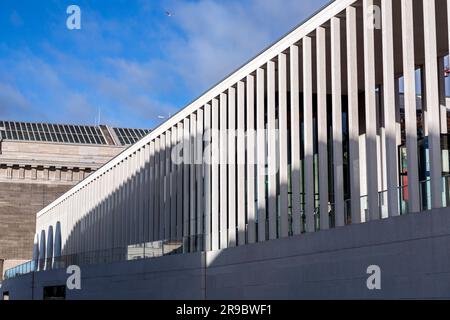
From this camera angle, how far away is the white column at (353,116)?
26500mm

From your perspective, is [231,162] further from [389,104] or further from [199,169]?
[389,104]

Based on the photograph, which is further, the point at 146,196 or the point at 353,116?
the point at 146,196

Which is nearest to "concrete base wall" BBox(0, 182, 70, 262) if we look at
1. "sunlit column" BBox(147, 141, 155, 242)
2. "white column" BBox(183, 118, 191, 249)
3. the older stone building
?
the older stone building

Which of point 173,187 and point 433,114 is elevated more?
point 173,187

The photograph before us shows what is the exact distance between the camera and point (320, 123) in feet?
95.5

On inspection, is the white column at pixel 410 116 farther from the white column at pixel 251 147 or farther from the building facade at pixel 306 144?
the white column at pixel 251 147

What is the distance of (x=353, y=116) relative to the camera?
27.0 m

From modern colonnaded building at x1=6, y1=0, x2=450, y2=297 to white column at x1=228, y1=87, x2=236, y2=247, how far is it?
2.3 inches

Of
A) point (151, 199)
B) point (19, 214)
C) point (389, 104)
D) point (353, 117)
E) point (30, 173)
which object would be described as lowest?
point (389, 104)

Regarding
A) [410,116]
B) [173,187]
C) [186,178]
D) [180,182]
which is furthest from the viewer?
[173,187]

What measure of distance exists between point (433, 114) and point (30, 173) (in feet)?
233

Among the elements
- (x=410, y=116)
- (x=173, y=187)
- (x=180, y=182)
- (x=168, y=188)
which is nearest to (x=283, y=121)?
(x=410, y=116)

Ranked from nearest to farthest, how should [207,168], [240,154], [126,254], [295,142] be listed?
[295,142] → [240,154] → [207,168] → [126,254]

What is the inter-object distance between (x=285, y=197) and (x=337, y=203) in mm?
4347
